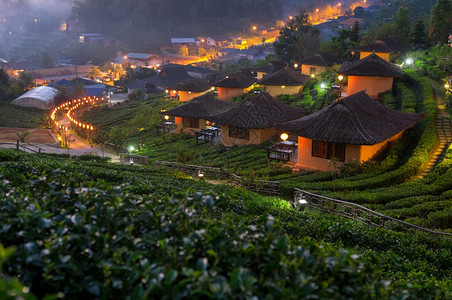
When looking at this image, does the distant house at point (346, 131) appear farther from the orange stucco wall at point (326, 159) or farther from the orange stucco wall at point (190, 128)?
the orange stucco wall at point (190, 128)

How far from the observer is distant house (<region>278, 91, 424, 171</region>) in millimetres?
23984

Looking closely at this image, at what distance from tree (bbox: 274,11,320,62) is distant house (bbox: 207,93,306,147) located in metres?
39.5

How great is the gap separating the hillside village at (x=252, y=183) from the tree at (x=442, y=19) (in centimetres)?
15

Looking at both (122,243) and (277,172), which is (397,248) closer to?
(122,243)

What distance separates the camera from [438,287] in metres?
9.12

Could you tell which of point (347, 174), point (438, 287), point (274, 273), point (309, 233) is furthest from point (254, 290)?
point (347, 174)

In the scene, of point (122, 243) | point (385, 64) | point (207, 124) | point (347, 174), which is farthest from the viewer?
point (207, 124)

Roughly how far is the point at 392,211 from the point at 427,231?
2.41m

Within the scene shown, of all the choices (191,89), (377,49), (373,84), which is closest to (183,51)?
(191,89)

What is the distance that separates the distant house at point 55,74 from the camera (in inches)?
3689

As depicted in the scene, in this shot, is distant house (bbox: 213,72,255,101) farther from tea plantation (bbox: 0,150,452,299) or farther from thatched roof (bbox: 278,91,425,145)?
tea plantation (bbox: 0,150,452,299)

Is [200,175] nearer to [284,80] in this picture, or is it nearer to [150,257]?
[150,257]

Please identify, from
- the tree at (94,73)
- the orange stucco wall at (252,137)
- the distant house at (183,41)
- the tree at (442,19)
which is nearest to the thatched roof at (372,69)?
the orange stucco wall at (252,137)

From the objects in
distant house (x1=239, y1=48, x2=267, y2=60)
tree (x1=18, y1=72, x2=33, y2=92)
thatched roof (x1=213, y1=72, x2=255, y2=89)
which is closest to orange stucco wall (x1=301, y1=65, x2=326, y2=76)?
thatched roof (x1=213, y1=72, x2=255, y2=89)
